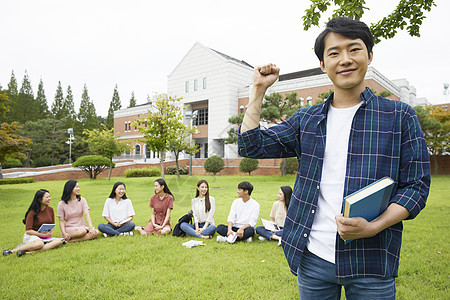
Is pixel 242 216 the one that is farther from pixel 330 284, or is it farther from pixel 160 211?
pixel 330 284

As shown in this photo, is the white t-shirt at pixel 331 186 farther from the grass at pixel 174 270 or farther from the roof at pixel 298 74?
the roof at pixel 298 74

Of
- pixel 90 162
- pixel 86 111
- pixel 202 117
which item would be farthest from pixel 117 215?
pixel 86 111

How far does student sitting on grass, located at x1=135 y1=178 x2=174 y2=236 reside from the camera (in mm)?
6164

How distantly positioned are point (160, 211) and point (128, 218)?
682 millimetres

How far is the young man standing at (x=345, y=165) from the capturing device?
45.9 inches

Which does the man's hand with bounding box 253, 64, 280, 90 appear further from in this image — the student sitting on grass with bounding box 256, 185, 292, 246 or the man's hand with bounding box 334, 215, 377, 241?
the student sitting on grass with bounding box 256, 185, 292, 246

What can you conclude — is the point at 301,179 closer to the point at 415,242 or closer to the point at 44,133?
the point at 415,242

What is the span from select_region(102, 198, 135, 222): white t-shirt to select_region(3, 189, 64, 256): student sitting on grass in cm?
107

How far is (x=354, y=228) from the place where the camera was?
109 centimetres

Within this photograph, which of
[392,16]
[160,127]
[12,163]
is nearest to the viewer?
[392,16]

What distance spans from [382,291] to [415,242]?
4.89 m

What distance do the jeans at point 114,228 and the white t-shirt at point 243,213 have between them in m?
2.11

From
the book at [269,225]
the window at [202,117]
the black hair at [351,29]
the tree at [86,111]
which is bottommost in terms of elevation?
the book at [269,225]

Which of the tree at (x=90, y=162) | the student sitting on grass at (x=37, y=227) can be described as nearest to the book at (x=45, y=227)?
the student sitting on grass at (x=37, y=227)
